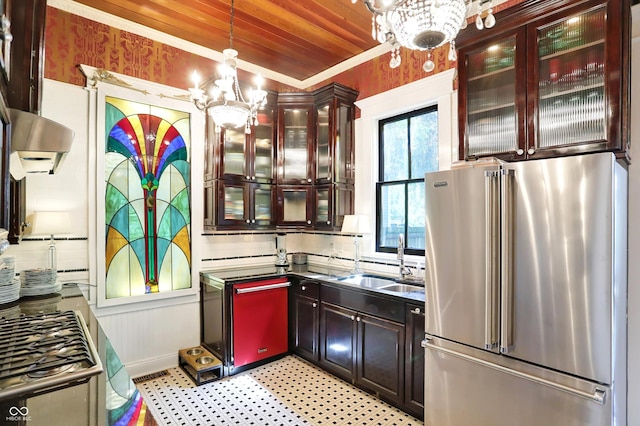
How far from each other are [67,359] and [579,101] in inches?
109

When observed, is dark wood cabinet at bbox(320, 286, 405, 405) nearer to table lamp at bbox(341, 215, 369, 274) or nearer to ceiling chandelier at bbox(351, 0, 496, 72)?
table lamp at bbox(341, 215, 369, 274)

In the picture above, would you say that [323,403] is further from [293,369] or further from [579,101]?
[579,101]

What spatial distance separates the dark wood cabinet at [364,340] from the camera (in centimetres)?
271

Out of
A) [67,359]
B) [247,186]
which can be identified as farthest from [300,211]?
[67,359]

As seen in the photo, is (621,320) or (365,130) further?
(365,130)

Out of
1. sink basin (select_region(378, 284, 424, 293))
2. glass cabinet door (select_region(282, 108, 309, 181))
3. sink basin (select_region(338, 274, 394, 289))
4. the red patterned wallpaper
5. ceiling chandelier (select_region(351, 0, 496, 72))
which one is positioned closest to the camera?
ceiling chandelier (select_region(351, 0, 496, 72))

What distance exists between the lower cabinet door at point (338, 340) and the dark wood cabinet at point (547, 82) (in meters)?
1.72

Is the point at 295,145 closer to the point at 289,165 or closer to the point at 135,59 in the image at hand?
the point at 289,165

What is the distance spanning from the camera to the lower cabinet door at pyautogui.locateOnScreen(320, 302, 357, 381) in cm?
309

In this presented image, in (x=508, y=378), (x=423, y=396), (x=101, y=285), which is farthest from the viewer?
(x=101, y=285)

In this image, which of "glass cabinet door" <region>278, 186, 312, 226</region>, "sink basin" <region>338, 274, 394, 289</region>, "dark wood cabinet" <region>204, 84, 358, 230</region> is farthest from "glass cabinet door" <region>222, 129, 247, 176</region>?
"sink basin" <region>338, 274, 394, 289</region>

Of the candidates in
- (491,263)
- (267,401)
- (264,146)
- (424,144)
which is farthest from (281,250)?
(491,263)

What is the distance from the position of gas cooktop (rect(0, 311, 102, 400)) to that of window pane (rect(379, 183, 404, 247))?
2.74 meters

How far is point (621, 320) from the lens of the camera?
1.78 meters
